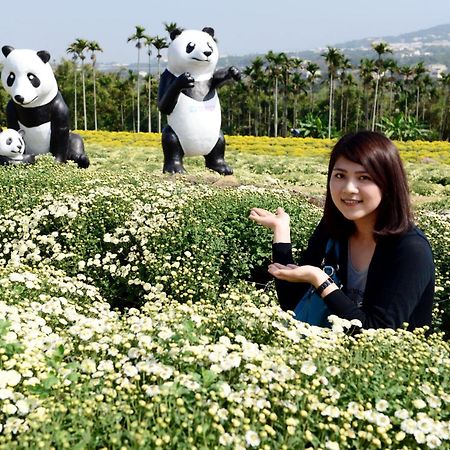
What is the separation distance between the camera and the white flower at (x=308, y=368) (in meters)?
1.91

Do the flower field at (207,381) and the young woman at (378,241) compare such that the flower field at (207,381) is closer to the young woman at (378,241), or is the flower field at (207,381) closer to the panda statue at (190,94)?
the young woman at (378,241)

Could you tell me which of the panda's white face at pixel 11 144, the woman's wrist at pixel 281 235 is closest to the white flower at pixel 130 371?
the woman's wrist at pixel 281 235

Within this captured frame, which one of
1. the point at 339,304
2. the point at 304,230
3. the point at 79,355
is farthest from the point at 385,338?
the point at 304,230

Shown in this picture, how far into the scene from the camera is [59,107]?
10.2 m

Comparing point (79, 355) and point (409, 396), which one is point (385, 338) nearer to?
point (409, 396)

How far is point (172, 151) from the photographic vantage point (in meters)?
10.5

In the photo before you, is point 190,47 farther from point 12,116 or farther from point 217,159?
point 12,116

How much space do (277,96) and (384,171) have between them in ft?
164

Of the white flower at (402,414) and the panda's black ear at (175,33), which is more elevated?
the panda's black ear at (175,33)

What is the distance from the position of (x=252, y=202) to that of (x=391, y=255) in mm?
3466

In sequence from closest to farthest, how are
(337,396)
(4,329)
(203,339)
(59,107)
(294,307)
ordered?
(337,396)
(203,339)
(4,329)
(294,307)
(59,107)

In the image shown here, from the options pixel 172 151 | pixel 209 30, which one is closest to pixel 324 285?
pixel 172 151

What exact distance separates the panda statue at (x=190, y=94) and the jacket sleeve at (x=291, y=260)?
24.0 ft

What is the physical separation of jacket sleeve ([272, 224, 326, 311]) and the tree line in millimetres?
41757
